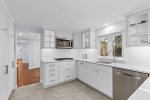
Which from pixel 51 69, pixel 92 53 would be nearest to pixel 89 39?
pixel 92 53

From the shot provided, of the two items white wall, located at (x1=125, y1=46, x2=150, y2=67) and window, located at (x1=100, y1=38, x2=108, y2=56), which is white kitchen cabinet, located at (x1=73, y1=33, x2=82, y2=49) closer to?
window, located at (x1=100, y1=38, x2=108, y2=56)

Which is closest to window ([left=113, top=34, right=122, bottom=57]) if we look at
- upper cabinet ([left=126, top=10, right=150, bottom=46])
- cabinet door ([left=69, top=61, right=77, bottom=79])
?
upper cabinet ([left=126, top=10, right=150, bottom=46])

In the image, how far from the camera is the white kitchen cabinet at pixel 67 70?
3.57 m

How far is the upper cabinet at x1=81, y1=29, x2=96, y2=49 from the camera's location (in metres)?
3.86

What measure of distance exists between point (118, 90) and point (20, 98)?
9.03ft

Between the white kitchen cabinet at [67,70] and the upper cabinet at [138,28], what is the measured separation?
7.91ft

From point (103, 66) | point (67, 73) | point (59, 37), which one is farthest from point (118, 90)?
point (59, 37)

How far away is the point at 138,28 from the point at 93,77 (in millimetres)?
2009

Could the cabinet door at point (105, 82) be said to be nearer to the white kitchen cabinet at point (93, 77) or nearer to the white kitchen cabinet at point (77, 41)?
the white kitchen cabinet at point (93, 77)

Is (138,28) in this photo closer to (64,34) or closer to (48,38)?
(64,34)

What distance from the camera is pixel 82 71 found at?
365 centimetres

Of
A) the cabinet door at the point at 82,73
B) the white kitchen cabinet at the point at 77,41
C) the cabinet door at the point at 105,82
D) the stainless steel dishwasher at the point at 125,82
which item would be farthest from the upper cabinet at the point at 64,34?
the stainless steel dishwasher at the point at 125,82

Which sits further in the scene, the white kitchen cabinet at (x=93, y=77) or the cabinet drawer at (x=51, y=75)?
the cabinet drawer at (x=51, y=75)

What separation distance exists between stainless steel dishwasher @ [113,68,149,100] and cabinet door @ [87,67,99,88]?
2.26 feet
